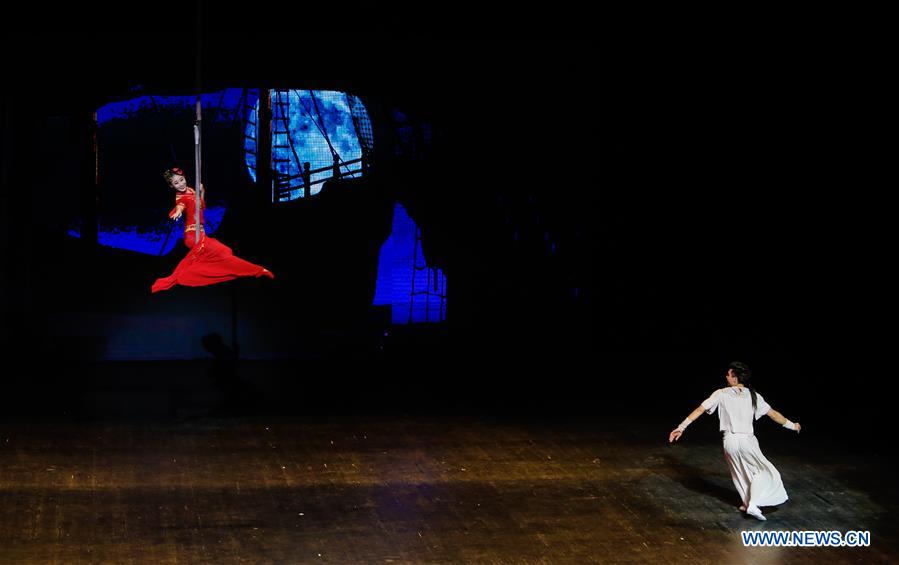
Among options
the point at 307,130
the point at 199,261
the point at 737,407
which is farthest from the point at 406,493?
the point at 307,130

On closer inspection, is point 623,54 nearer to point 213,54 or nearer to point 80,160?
point 213,54

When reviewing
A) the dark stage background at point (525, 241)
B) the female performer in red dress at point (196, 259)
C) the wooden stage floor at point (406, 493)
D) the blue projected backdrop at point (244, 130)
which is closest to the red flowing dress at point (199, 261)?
the female performer in red dress at point (196, 259)

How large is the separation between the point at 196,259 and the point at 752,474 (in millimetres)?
4023

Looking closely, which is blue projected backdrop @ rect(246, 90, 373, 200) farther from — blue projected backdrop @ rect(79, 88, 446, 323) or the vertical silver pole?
the vertical silver pole

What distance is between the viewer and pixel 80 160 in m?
10.9

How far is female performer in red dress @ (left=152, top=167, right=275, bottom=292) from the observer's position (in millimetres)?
7730

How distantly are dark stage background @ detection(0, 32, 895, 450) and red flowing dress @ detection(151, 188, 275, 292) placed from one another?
2386 mm

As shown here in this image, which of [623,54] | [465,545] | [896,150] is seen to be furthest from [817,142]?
[465,545]

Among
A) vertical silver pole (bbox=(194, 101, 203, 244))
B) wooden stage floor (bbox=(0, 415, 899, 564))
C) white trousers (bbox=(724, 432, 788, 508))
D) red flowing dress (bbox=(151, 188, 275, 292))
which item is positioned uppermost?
vertical silver pole (bbox=(194, 101, 203, 244))

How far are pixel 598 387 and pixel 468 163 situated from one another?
8.61ft

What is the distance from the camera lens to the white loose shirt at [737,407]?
734 centimetres

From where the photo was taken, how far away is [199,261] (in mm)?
7855

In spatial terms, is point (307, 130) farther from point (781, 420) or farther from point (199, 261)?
point (781, 420)

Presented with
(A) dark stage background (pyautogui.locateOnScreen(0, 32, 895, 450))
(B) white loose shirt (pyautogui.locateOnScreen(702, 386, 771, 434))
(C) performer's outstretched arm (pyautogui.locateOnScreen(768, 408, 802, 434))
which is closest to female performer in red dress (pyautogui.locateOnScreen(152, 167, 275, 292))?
(A) dark stage background (pyautogui.locateOnScreen(0, 32, 895, 450))
